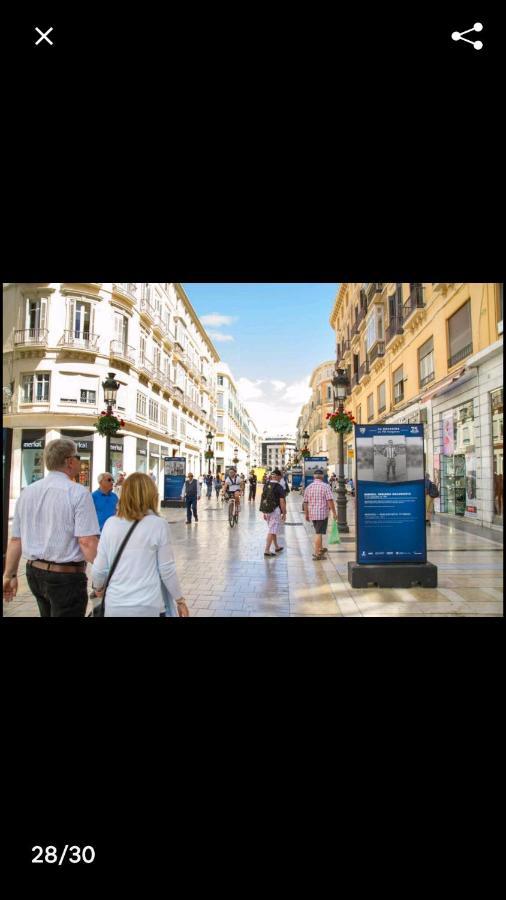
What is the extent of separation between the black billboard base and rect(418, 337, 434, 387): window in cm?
1280

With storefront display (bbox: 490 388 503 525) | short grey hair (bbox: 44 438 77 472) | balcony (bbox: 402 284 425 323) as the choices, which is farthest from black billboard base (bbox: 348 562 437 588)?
balcony (bbox: 402 284 425 323)

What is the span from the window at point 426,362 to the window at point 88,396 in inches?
600

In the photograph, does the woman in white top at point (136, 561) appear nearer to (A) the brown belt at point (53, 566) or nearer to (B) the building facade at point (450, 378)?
(A) the brown belt at point (53, 566)

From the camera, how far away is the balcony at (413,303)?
1783 cm

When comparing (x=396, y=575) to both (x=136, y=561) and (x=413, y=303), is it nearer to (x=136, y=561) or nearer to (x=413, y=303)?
(x=136, y=561)

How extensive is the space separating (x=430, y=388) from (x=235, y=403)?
6755cm

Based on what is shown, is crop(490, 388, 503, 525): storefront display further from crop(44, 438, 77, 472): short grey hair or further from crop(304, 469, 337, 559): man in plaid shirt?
crop(44, 438, 77, 472): short grey hair

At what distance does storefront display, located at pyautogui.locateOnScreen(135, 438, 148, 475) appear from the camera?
27.0m

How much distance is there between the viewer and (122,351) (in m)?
24.7

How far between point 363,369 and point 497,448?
695 inches

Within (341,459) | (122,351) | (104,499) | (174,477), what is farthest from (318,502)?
(122,351)

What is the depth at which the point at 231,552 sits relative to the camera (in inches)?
359
